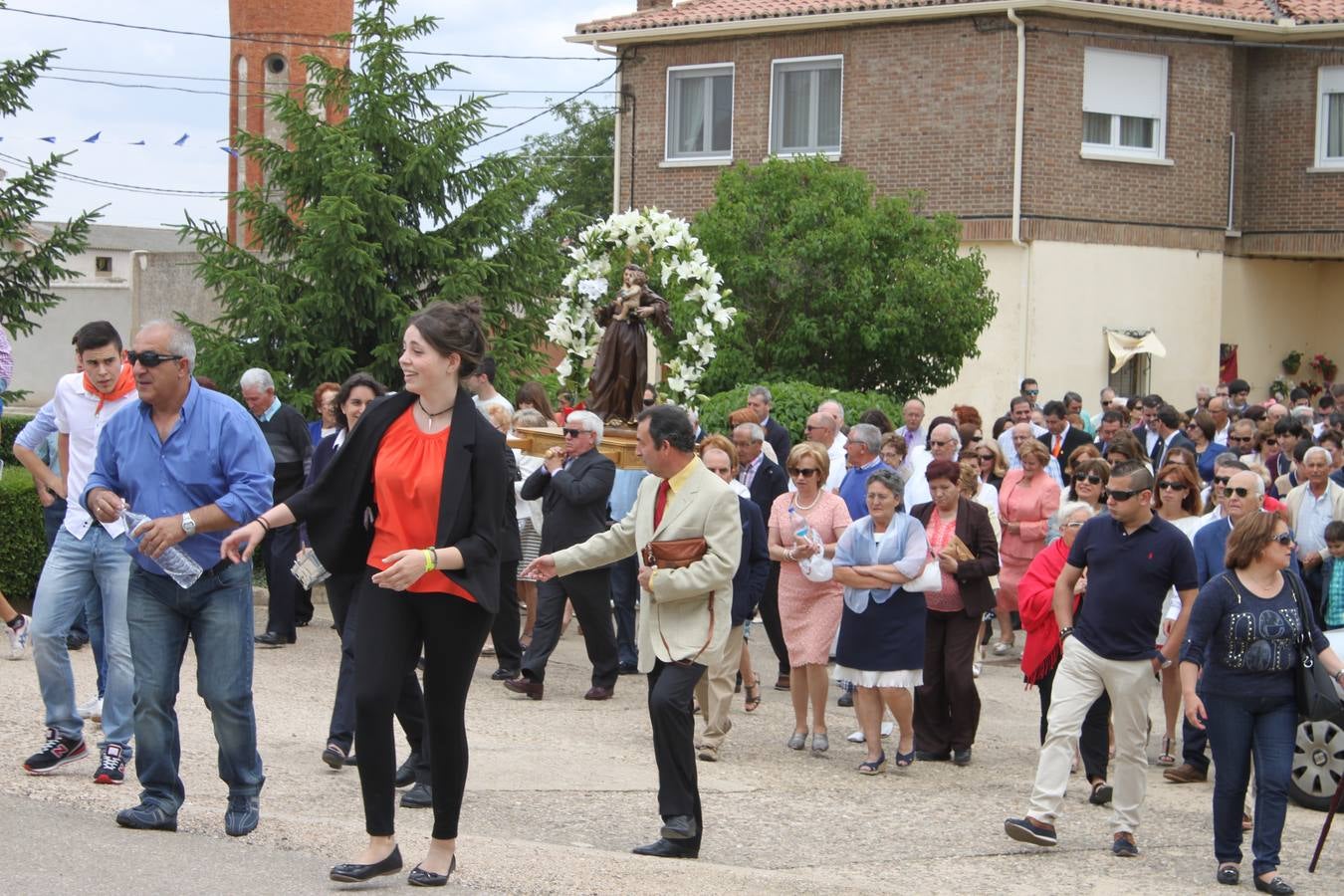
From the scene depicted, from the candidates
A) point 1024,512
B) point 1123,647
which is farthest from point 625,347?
point 1123,647

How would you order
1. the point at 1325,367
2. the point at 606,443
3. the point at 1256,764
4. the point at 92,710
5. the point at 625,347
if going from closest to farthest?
the point at 1256,764 < the point at 92,710 < the point at 606,443 < the point at 625,347 < the point at 1325,367

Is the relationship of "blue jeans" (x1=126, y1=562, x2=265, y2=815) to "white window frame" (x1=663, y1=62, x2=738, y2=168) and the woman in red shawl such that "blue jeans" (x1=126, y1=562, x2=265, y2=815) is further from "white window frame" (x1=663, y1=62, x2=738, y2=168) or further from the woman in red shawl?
"white window frame" (x1=663, y1=62, x2=738, y2=168)

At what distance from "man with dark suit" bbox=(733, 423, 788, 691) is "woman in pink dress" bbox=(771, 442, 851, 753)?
1877 mm

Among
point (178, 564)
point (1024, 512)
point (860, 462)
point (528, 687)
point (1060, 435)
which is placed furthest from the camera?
point (1060, 435)

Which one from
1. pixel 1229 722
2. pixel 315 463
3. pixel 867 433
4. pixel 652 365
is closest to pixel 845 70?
pixel 652 365

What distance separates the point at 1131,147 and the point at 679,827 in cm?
2284

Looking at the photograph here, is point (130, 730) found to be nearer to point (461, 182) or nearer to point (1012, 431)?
point (1012, 431)

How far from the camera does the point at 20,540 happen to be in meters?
13.8

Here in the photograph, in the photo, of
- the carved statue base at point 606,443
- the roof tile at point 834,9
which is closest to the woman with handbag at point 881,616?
the carved statue base at point 606,443

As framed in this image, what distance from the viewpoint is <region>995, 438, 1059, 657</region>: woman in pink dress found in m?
13.5

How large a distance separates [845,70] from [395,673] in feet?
78.8

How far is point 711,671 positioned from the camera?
10.5m

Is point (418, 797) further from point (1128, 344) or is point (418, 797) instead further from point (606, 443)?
point (1128, 344)

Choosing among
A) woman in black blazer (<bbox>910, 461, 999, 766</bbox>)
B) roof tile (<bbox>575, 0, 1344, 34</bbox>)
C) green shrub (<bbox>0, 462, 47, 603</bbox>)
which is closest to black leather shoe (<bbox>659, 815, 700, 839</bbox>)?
woman in black blazer (<bbox>910, 461, 999, 766</bbox>)
